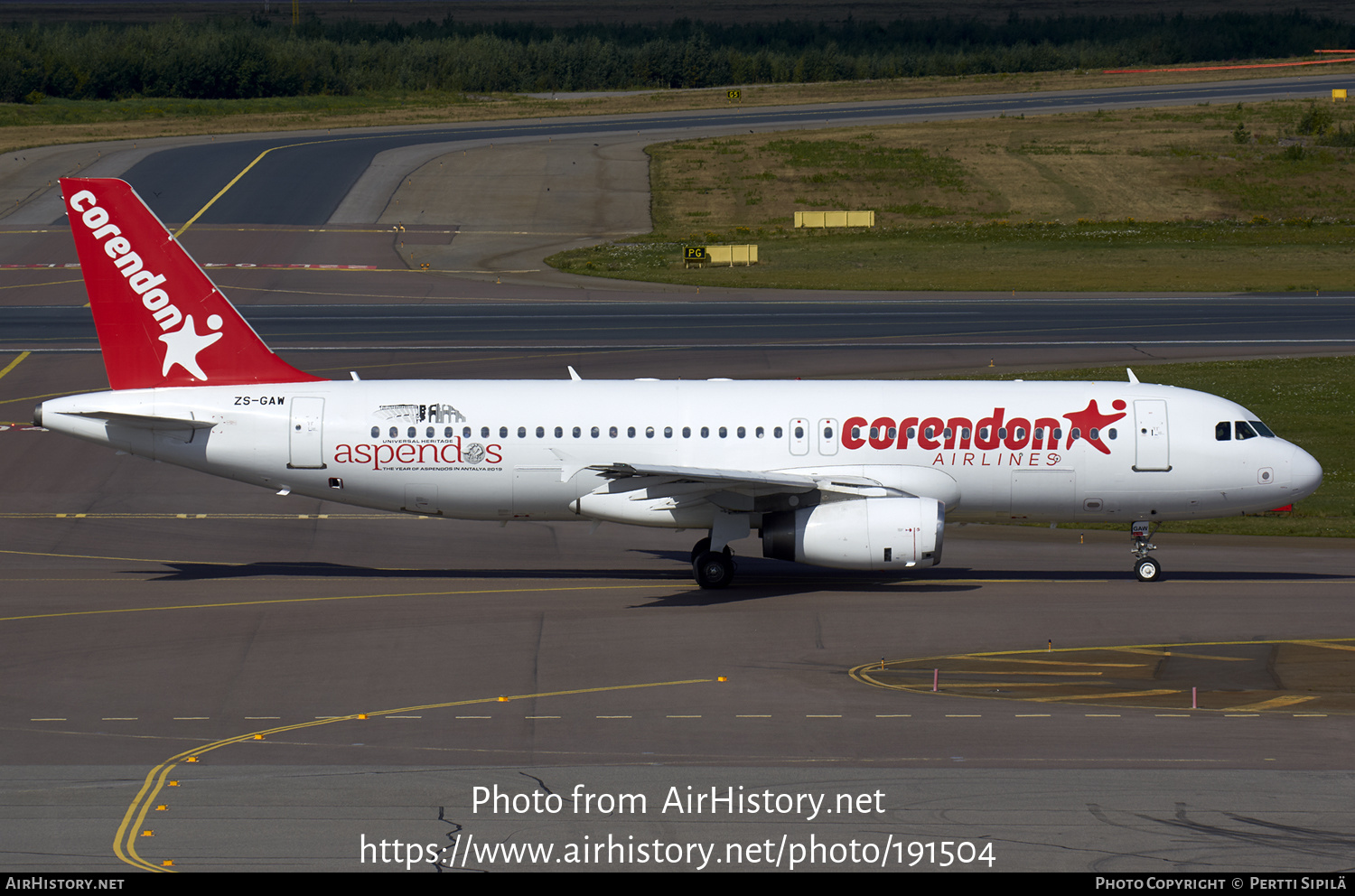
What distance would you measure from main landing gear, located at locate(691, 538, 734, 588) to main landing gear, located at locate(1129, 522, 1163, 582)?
9.34m

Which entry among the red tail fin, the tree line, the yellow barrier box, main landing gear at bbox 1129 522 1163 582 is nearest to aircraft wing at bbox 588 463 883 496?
main landing gear at bbox 1129 522 1163 582

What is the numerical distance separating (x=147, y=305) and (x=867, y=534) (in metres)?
16.8

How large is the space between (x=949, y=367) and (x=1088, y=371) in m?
5.31

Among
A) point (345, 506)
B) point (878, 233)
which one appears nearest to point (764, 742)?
point (345, 506)

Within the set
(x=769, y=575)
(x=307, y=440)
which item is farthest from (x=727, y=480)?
(x=307, y=440)

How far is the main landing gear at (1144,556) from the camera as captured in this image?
31.8m

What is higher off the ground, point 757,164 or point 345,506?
point 757,164

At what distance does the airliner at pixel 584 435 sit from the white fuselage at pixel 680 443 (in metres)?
0.04

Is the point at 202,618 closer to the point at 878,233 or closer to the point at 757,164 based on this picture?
the point at 878,233

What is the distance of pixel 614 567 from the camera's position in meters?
33.7

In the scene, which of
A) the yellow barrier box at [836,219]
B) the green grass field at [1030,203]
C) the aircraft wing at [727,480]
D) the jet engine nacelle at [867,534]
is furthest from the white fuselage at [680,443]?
the yellow barrier box at [836,219]

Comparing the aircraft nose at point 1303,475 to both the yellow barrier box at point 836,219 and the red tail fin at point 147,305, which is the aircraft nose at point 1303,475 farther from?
the yellow barrier box at point 836,219

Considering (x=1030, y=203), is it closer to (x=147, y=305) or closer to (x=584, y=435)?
(x=584, y=435)

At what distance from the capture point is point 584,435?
103ft
